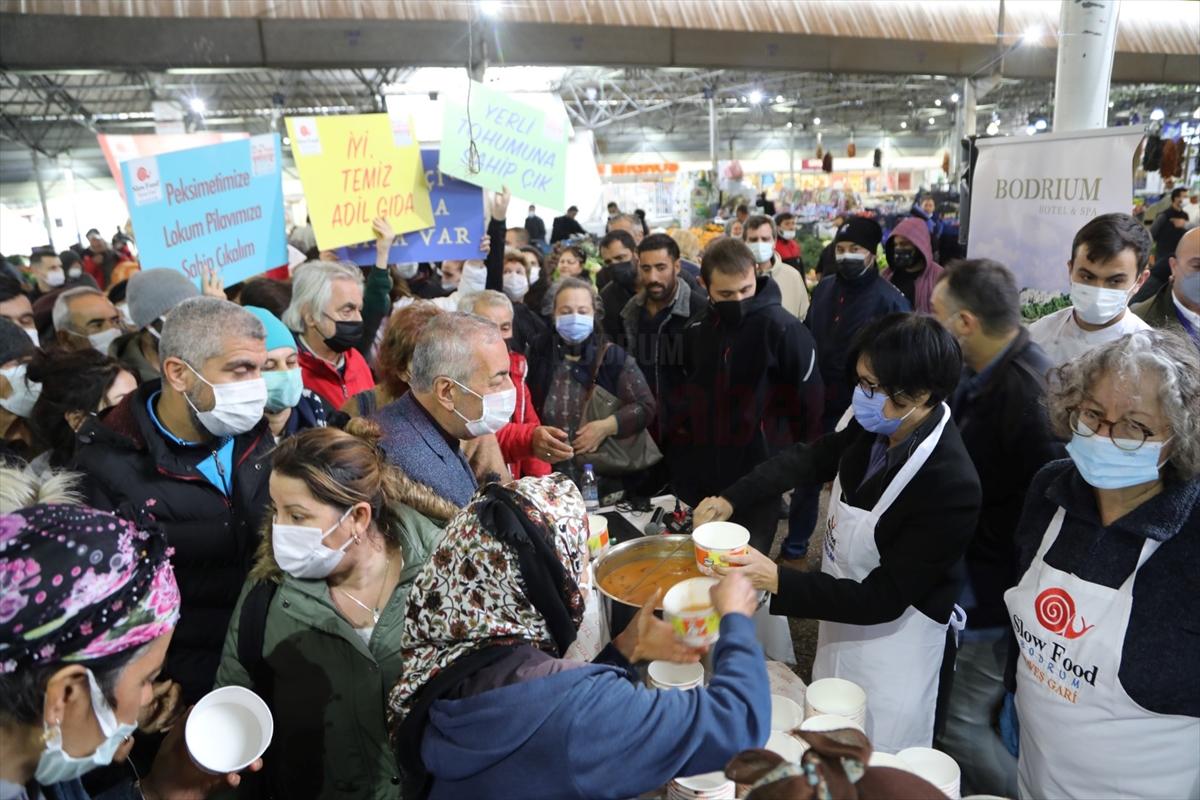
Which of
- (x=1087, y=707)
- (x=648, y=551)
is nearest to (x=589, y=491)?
(x=648, y=551)

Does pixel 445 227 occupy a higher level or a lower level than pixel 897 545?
higher

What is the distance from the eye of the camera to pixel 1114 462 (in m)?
1.72

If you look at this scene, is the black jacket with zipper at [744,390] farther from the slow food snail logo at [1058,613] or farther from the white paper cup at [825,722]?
the white paper cup at [825,722]

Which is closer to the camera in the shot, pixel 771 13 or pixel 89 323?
pixel 89 323

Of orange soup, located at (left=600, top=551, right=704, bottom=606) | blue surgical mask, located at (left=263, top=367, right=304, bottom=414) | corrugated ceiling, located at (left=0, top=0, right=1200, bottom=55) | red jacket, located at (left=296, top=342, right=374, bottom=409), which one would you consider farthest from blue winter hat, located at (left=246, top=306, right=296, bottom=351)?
corrugated ceiling, located at (left=0, top=0, right=1200, bottom=55)

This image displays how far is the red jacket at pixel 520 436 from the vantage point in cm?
Result: 321

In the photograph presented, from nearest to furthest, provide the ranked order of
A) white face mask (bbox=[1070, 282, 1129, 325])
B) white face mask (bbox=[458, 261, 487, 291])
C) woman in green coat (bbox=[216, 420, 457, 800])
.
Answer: woman in green coat (bbox=[216, 420, 457, 800]) < white face mask (bbox=[1070, 282, 1129, 325]) < white face mask (bbox=[458, 261, 487, 291])

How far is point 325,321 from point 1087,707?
309cm

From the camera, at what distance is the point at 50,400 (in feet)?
8.82

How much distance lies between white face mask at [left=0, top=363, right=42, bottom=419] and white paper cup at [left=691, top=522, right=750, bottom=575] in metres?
2.78

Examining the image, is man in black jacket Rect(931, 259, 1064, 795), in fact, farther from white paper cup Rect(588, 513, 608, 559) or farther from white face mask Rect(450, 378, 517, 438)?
white face mask Rect(450, 378, 517, 438)

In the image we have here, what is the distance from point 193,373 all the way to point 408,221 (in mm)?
2191

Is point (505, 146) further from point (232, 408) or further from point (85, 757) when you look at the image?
point (85, 757)

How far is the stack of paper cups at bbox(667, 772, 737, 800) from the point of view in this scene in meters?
1.52
